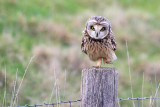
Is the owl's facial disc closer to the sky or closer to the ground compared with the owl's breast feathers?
closer to the sky

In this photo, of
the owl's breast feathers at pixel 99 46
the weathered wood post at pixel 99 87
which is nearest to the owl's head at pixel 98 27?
the owl's breast feathers at pixel 99 46

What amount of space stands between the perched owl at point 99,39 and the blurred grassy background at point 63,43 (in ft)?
6.36

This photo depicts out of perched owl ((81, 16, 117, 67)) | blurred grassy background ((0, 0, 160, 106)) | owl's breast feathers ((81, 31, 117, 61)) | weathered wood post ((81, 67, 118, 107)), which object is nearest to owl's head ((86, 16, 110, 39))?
perched owl ((81, 16, 117, 67))

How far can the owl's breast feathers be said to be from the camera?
160 inches

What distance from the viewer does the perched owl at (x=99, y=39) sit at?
3756 millimetres

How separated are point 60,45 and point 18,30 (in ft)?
3.80

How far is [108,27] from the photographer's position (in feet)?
12.6

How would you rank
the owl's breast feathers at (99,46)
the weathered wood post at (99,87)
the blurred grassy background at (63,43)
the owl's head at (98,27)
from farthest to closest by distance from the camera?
the blurred grassy background at (63,43)
the owl's breast feathers at (99,46)
the owl's head at (98,27)
the weathered wood post at (99,87)

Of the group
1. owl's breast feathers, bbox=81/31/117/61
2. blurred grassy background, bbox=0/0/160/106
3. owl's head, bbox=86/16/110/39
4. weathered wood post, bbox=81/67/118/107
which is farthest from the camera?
blurred grassy background, bbox=0/0/160/106

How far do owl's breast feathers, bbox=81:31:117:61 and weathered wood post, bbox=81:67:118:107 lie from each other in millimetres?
961

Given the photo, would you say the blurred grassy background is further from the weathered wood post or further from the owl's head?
the weathered wood post

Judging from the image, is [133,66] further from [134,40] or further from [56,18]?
[56,18]

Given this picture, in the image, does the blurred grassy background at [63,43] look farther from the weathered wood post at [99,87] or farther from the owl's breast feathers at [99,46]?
the weathered wood post at [99,87]

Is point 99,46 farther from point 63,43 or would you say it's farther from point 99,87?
point 63,43
